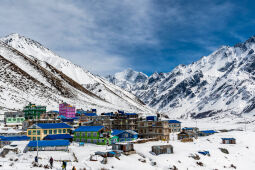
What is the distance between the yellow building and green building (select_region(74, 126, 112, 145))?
15.5 feet

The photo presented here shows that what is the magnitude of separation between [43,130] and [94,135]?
15664 millimetres

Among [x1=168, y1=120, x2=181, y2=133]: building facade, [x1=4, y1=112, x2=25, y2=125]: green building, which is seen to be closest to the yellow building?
[x1=4, y1=112, x2=25, y2=125]: green building

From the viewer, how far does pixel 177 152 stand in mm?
78750

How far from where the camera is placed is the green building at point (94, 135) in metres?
87.4

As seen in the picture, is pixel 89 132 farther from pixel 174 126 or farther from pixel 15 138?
pixel 174 126

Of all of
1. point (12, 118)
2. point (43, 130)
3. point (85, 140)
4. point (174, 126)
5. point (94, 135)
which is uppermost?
point (12, 118)

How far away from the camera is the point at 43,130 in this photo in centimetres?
8581

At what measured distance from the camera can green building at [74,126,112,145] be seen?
87438 millimetres

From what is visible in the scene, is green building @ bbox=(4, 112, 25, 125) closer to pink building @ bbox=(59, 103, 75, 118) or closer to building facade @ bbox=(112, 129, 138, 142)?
pink building @ bbox=(59, 103, 75, 118)

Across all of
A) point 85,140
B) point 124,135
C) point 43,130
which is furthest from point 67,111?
point 43,130

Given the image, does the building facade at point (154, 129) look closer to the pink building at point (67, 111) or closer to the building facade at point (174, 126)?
the building facade at point (174, 126)

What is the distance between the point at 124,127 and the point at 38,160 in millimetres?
65267

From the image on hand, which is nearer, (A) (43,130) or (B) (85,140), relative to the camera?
(A) (43,130)

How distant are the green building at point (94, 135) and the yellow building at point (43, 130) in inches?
186
